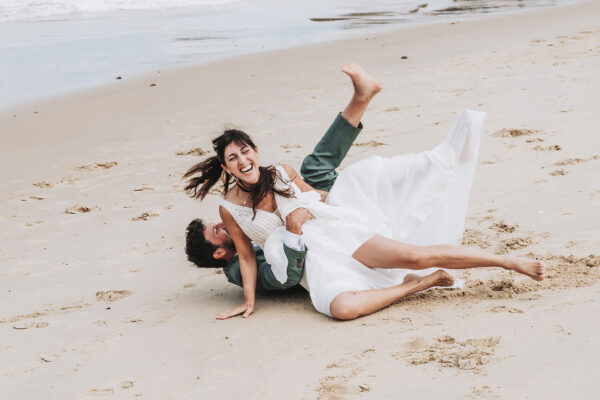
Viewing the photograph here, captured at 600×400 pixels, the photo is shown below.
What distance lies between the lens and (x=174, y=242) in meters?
5.10

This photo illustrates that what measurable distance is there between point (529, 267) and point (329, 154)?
1309mm

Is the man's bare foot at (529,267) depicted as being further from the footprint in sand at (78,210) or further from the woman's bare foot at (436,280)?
the footprint in sand at (78,210)

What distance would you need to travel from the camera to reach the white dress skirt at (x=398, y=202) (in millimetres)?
3936

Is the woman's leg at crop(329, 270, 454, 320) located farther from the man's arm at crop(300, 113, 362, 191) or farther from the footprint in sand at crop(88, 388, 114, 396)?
the footprint in sand at crop(88, 388, 114, 396)

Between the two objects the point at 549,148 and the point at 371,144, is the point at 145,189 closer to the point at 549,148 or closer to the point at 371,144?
the point at 371,144

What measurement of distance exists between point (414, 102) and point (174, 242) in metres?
3.58

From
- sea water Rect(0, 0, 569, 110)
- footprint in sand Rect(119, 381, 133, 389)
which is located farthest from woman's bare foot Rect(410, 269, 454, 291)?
sea water Rect(0, 0, 569, 110)

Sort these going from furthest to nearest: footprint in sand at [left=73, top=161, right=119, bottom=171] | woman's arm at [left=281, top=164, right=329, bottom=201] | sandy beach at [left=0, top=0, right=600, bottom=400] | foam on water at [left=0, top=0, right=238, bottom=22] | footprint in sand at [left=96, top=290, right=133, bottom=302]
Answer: foam on water at [left=0, top=0, right=238, bottom=22]
footprint in sand at [left=73, top=161, right=119, bottom=171]
footprint in sand at [left=96, top=290, right=133, bottom=302]
woman's arm at [left=281, top=164, right=329, bottom=201]
sandy beach at [left=0, top=0, right=600, bottom=400]

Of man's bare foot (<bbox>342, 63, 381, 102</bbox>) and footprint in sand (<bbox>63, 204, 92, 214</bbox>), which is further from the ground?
man's bare foot (<bbox>342, 63, 381, 102</bbox>)

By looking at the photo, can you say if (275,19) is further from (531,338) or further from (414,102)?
(531,338)

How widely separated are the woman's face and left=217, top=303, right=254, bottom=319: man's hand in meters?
0.66

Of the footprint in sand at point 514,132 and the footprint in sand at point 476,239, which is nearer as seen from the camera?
the footprint in sand at point 476,239

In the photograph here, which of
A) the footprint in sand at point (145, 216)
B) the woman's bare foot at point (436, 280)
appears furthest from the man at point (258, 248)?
the footprint in sand at point (145, 216)

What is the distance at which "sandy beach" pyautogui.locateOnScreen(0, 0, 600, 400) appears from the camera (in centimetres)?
304
